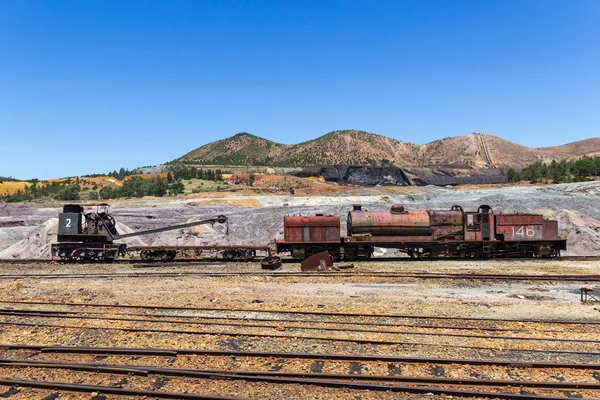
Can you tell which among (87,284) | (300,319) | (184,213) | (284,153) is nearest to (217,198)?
(184,213)

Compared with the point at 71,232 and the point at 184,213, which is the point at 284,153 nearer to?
the point at 184,213

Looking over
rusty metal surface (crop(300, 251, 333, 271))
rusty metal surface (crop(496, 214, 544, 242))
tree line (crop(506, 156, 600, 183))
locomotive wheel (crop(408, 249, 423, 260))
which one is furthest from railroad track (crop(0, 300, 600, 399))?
tree line (crop(506, 156, 600, 183))

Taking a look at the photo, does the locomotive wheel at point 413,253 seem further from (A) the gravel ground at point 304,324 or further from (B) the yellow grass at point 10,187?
(B) the yellow grass at point 10,187

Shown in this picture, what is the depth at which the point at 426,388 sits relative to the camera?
26.3 feet

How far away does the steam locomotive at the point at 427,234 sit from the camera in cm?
2644

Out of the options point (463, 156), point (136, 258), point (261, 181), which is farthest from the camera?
point (463, 156)

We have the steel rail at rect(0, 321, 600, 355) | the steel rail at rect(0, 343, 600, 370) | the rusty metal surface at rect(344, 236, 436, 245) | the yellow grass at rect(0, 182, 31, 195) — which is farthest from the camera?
the yellow grass at rect(0, 182, 31, 195)

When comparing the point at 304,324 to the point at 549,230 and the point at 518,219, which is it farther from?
the point at 549,230

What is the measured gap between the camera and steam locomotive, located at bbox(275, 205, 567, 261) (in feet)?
86.7

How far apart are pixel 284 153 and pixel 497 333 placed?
184 meters

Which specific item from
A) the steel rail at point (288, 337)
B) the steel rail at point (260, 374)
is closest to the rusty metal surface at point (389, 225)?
the steel rail at point (288, 337)

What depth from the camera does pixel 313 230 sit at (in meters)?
26.4

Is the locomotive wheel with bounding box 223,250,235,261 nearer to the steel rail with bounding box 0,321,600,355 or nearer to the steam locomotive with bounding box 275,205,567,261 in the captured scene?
the steam locomotive with bounding box 275,205,567,261

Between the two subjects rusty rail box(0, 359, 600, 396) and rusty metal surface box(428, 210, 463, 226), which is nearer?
rusty rail box(0, 359, 600, 396)
